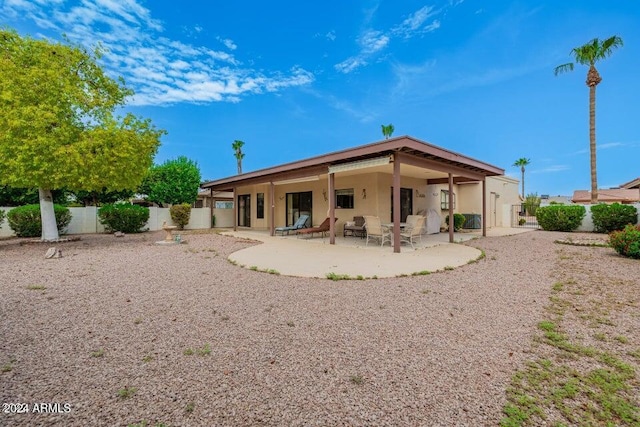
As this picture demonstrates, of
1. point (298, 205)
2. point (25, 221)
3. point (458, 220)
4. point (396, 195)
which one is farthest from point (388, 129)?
point (25, 221)

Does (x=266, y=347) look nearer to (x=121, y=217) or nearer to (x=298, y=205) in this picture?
(x=298, y=205)

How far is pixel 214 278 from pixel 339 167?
222 inches

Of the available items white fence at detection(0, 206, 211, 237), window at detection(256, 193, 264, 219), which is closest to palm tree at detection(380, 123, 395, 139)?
window at detection(256, 193, 264, 219)

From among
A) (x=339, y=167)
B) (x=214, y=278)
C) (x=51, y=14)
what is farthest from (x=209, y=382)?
(x=51, y=14)

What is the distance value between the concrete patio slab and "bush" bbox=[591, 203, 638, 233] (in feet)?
31.1

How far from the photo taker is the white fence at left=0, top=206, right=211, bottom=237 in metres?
14.8

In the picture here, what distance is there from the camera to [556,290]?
4957 millimetres

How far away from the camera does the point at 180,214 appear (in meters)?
17.7

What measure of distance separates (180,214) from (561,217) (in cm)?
2133

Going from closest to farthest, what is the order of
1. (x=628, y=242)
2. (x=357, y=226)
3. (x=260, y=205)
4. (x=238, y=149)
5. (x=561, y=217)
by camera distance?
1. (x=628, y=242)
2. (x=357, y=226)
3. (x=561, y=217)
4. (x=260, y=205)
5. (x=238, y=149)

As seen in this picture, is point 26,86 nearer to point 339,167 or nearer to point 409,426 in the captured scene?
point 339,167

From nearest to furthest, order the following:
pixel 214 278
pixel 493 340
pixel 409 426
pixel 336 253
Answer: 1. pixel 409 426
2. pixel 493 340
3. pixel 214 278
4. pixel 336 253

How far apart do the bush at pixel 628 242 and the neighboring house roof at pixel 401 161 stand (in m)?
4.67

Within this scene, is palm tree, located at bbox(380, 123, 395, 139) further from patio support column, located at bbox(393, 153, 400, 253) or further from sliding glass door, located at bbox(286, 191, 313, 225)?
patio support column, located at bbox(393, 153, 400, 253)
